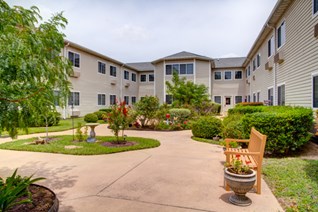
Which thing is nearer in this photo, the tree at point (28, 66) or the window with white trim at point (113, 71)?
the tree at point (28, 66)

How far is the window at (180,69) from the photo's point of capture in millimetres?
25484

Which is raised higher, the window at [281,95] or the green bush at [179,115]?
the window at [281,95]

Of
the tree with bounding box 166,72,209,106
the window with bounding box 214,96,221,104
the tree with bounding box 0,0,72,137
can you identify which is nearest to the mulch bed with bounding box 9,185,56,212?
the tree with bounding box 0,0,72,137

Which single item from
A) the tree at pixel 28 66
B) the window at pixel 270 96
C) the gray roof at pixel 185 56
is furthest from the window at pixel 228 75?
the tree at pixel 28 66

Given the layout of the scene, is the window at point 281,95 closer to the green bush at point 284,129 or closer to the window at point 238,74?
the green bush at point 284,129

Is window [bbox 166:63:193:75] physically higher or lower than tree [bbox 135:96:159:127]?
higher

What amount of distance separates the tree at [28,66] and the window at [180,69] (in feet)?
75.9

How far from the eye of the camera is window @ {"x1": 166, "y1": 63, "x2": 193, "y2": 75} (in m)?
25.5

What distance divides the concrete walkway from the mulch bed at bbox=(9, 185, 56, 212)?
285mm

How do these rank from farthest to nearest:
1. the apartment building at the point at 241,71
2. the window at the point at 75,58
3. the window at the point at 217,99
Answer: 1. the window at the point at 217,99
2. the window at the point at 75,58
3. the apartment building at the point at 241,71

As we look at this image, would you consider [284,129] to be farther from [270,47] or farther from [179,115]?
[270,47]

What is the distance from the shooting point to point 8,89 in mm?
2236

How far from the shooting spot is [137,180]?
4430mm

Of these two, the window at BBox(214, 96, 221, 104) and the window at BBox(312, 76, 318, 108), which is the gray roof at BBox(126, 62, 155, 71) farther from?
the window at BBox(312, 76, 318, 108)
